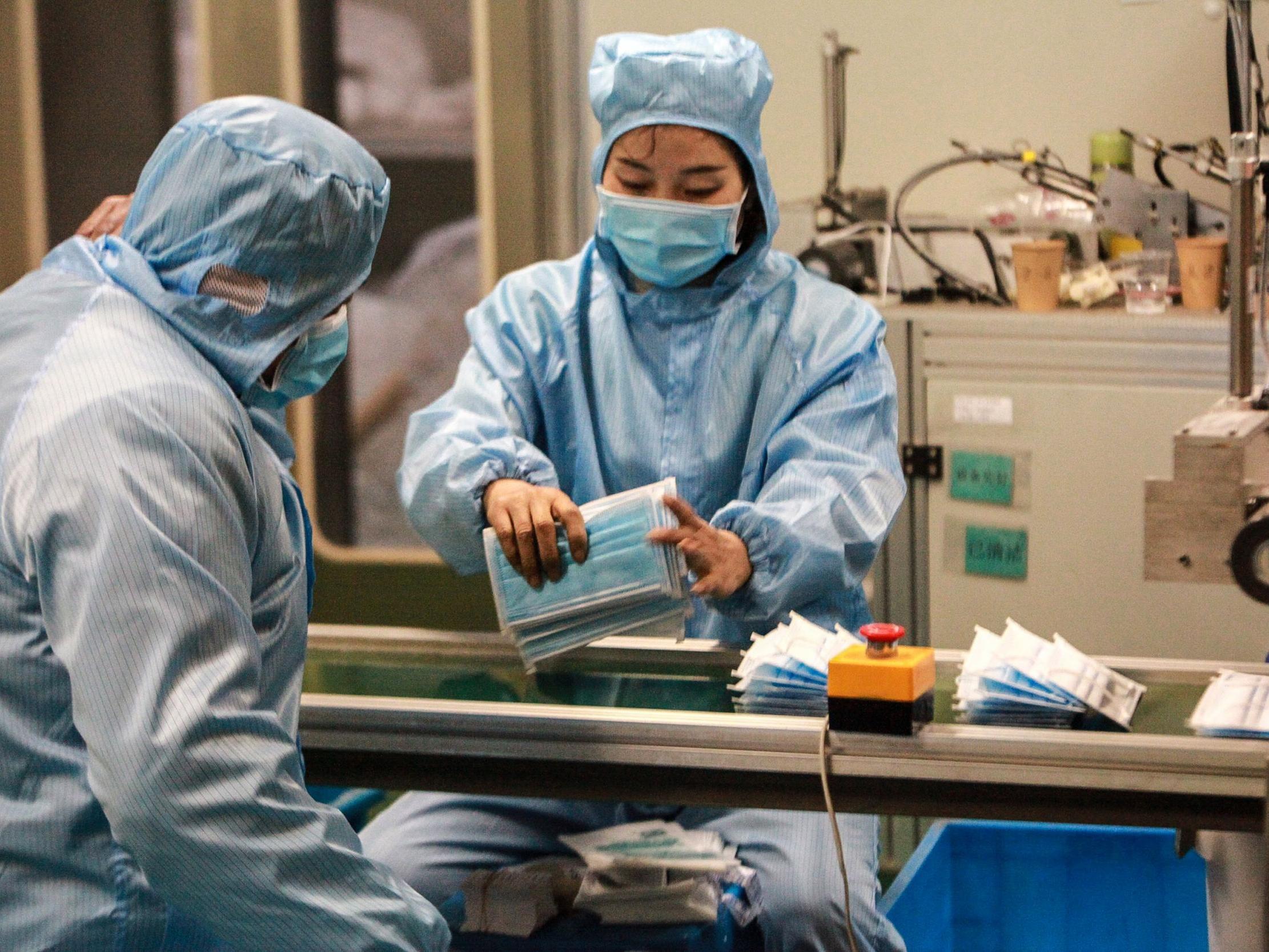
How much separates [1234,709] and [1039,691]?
189 millimetres

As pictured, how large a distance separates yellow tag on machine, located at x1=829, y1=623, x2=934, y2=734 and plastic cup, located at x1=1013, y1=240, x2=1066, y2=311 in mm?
1395

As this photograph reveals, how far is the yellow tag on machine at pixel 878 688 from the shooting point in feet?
4.67

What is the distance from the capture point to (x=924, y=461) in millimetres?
2729

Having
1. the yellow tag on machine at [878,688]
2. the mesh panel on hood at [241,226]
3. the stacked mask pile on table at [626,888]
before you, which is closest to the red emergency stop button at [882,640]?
the yellow tag on machine at [878,688]

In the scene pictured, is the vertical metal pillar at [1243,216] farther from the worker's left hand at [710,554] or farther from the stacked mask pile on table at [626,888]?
the stacked mask pile on table at [626,888]

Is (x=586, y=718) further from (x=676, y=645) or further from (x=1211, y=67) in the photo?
(x=1211, y=67)

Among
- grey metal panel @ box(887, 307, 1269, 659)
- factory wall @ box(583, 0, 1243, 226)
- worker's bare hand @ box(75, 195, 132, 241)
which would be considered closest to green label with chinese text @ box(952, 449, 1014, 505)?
grey metal panel @ box(887, 307, 1269, 659)

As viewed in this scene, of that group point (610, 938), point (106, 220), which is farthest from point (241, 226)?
point (610, 938)

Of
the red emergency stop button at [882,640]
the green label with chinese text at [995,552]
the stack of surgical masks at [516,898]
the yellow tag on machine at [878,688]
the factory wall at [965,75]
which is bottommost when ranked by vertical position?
the stack of surgical masks at [516,898]

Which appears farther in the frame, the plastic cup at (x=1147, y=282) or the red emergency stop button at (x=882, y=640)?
the plastic cup at (x=1147, y=282)

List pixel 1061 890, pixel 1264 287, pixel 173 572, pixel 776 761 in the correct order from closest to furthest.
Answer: pixel 173 572 → pixel 776 761 → pixel 1264 287 → pixel 1061 890

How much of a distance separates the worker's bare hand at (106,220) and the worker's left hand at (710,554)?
2.38 feet

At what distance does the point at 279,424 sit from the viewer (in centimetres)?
152

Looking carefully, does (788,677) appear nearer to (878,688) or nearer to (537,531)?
(878,688)
